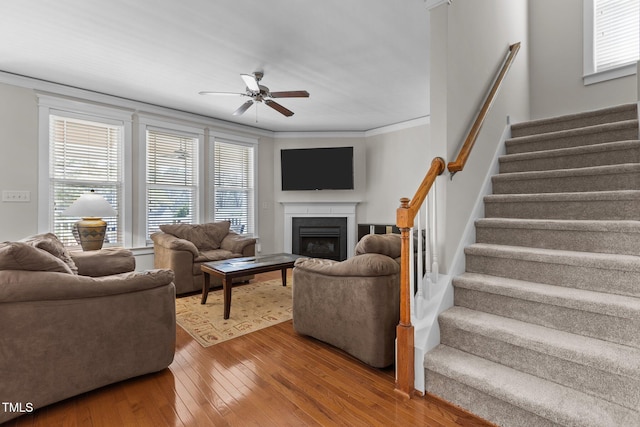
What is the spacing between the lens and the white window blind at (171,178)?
4.67 metres

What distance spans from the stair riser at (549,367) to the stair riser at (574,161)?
1.77 meters

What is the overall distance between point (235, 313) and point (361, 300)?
1689 mm

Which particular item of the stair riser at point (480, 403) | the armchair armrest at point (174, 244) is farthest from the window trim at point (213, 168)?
the stair riser at point (480, 403)

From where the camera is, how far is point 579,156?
8.21ft

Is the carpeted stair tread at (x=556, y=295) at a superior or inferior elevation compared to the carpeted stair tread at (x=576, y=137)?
inferior

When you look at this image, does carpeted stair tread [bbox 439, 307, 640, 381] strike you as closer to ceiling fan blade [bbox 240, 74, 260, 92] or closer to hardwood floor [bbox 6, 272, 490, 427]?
hardwood floor [bbox 6, 272, 490, 427]

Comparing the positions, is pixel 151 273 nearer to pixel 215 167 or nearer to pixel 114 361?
pixel 114 361

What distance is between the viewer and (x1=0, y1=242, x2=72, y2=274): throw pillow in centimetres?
156

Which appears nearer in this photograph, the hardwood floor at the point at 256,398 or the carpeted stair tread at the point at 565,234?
the hardwood floor at the point at 256,398

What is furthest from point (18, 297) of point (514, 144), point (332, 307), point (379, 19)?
point (514, 144)

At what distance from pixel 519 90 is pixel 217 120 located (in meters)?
4.54

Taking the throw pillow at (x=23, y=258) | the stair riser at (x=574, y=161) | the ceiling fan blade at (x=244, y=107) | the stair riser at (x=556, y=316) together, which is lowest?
the stair riser at (x=556, y=316)

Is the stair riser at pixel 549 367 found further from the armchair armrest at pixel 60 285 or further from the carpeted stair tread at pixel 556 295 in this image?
the armchair armrest at pixel 60 285

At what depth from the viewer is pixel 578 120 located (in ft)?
9.39
